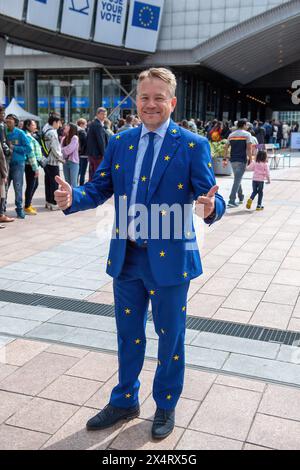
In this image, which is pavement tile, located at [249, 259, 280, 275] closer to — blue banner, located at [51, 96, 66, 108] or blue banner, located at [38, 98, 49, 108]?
blue banner, located at [51, 96, 66, 108]

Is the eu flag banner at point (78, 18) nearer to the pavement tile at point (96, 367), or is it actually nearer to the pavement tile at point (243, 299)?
the pavement tile at point (243, 299)

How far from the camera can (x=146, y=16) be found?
28.6 m

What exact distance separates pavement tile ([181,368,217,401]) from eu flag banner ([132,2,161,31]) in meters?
27.6

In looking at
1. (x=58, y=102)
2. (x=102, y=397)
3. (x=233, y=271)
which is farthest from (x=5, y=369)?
(x=58, y=102)

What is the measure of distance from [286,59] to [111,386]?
40330mm

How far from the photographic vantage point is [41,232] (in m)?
8.54

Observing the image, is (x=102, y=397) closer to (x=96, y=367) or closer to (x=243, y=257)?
(x=96, y=367)

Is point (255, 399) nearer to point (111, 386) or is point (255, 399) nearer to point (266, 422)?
point (266, 422)

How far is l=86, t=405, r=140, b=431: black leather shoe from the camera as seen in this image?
3016mm

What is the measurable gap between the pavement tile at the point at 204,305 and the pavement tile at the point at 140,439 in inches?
76.6

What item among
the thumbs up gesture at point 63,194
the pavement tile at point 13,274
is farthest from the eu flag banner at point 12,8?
the thumbs up gesture at point 63,194

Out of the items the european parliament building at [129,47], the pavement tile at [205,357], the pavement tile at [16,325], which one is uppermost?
the european parliament building at [129,47]

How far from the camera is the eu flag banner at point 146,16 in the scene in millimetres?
28047
